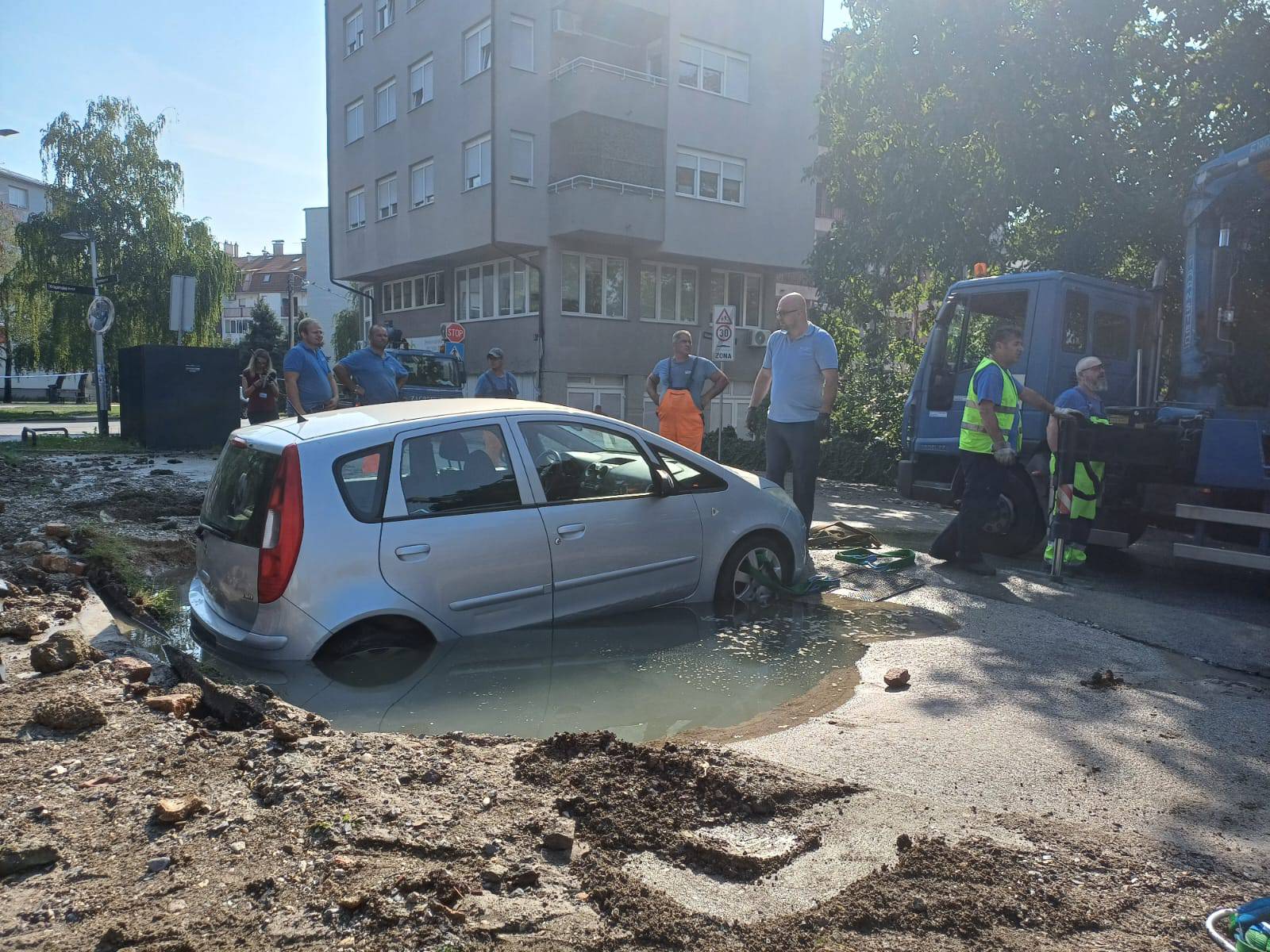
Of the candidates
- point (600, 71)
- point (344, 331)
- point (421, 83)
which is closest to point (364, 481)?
point (600, 71)

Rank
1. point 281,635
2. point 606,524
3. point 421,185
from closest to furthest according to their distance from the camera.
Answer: point 281,635 < point 606,524 < point 421,185

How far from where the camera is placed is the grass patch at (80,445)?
59.8 feet

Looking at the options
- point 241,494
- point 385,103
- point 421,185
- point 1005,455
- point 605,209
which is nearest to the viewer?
point 241,494

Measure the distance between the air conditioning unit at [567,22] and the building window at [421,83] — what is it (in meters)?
4.86

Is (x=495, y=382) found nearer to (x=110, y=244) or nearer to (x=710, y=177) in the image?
(x=710, y=177)

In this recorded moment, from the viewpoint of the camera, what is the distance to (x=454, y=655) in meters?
5.54

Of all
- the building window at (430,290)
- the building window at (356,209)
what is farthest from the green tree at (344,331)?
the building window at (430,290)

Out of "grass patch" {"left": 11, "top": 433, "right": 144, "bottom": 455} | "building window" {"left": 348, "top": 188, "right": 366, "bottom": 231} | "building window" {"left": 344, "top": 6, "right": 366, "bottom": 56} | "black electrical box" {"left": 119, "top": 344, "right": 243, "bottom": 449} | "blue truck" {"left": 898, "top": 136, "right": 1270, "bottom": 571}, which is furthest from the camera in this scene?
"building window" {"left": 344, "top": 6, "right": 366, "bottom": 56}

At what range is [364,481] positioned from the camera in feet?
17.5

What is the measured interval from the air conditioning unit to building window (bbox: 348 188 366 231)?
1015 centimetres

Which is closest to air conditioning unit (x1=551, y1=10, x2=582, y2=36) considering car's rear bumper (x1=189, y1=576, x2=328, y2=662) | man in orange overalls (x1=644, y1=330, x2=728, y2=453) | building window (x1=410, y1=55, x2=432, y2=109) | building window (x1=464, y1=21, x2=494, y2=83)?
building window (x1=464, y1=21, x2=494, y2=83)

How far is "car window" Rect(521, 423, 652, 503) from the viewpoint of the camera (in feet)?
19.7

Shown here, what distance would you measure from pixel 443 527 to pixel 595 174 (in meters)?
24.4

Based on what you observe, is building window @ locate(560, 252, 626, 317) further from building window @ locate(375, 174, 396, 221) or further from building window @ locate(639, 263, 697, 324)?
building window @ locate(375, 174, 396, 221)
